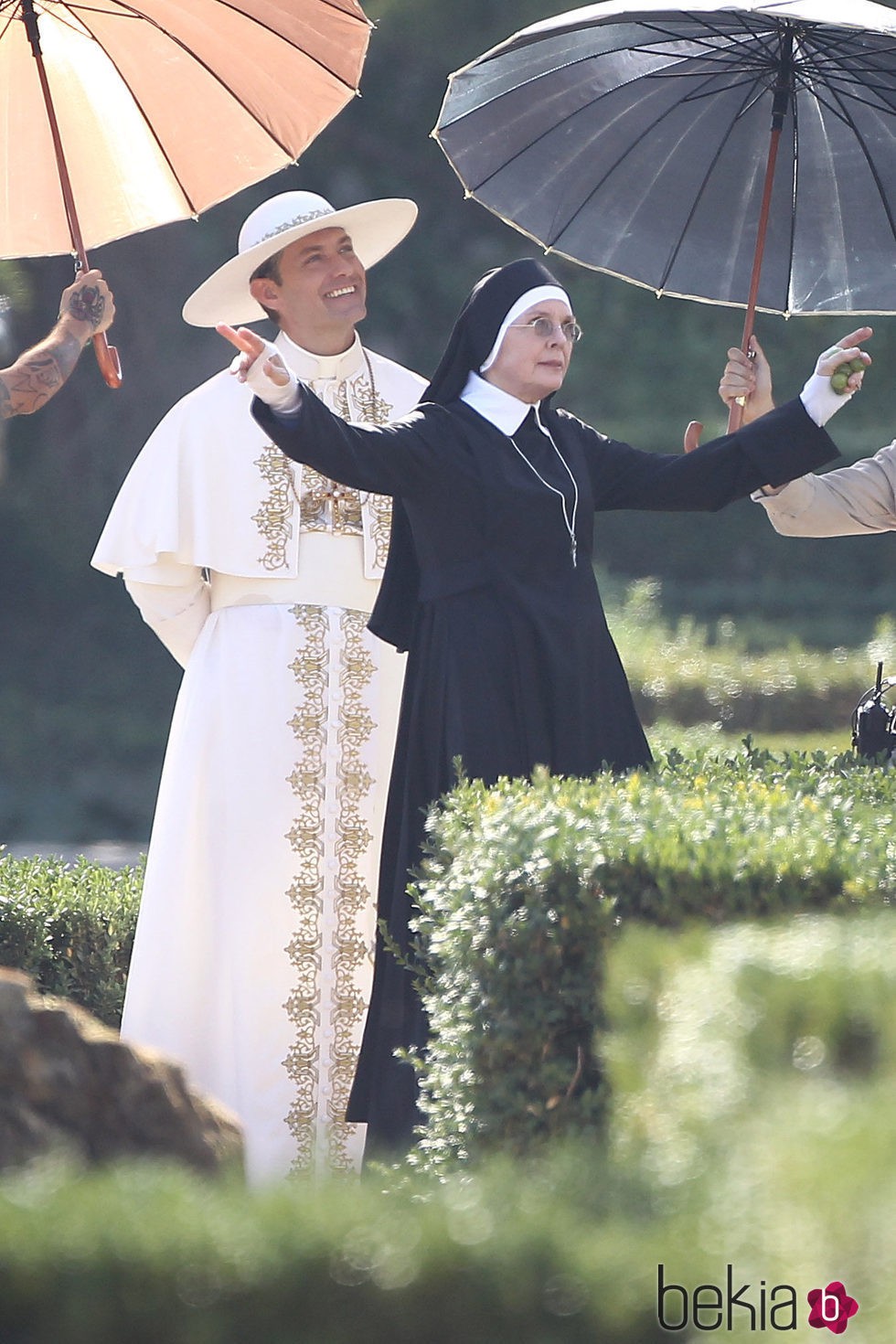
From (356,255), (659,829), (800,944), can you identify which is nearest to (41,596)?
(356,255)

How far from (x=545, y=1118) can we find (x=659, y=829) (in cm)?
52

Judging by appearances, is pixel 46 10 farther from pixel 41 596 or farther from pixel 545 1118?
pixel 41 596

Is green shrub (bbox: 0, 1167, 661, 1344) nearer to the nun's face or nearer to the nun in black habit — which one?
the nun in black habit

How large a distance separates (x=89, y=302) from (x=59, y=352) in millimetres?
133

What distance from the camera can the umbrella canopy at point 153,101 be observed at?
16.8ft

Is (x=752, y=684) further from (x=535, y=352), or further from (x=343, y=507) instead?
(x=535, y=352)

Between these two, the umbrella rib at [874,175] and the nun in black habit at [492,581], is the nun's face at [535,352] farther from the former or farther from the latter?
the umbrella rib at [874,175]

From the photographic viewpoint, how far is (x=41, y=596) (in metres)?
17.9

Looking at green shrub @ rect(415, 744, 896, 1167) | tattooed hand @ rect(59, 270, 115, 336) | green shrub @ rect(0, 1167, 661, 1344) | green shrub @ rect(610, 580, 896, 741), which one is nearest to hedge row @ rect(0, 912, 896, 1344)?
green shrub @ rect(0, 1167, 661, 1344)

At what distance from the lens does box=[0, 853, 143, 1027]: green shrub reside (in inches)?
233

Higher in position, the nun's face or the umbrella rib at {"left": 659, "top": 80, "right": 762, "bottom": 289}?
the umbrella rib at {"left": 659, "top": 80, "right": 762, "bottom": 289}

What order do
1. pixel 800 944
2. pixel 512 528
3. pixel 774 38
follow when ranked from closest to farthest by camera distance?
pixel 800 944
pixel 512 528
pixel 774 38

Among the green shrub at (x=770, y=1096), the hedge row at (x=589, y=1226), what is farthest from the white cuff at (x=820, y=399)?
the hedge row at (x=589, y=1226)

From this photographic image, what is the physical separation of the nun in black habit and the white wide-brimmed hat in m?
0.72
